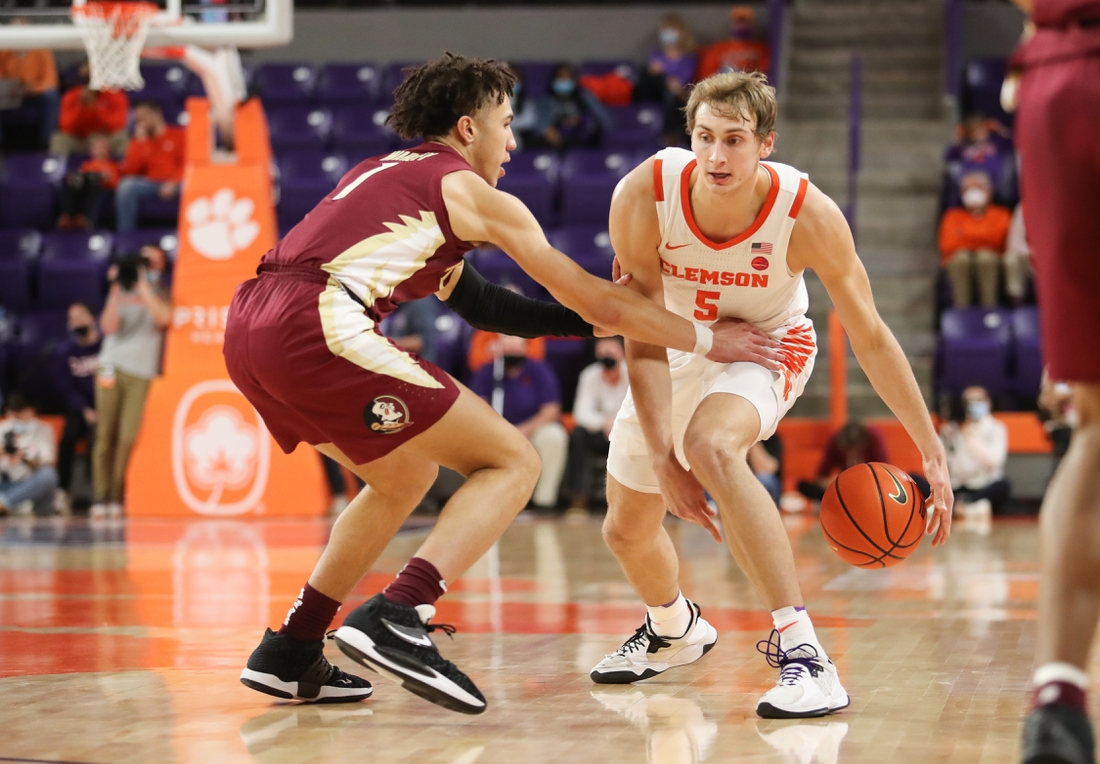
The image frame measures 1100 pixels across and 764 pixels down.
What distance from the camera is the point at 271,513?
10.3 m

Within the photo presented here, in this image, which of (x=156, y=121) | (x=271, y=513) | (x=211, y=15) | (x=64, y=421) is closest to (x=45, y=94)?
A: (x=156, y=121)

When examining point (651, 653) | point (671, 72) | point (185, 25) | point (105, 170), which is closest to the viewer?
point (651, 653)

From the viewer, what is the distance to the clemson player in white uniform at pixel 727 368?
3596 mm

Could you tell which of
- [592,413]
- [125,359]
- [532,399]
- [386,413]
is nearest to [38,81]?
[125,359]

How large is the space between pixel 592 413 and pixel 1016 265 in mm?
4049

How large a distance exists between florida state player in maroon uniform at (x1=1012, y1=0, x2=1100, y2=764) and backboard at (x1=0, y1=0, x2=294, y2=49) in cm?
792

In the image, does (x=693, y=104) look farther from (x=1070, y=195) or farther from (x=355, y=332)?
(x=1070, y=195)

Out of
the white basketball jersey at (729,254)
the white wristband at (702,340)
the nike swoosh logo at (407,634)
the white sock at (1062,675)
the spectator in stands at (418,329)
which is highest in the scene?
the white basketball jersey at (729,254)

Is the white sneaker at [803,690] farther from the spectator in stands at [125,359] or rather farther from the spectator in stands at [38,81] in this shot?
the spectator in stands at [38,81]

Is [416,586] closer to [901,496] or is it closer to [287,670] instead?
[287,670]

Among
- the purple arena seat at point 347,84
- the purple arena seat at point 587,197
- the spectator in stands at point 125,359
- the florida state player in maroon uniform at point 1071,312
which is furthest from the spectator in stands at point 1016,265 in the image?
the florida state player in maroon uniform at point 1071,312

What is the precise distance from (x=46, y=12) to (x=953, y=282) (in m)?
7.89

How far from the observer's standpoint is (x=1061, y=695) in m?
2.30

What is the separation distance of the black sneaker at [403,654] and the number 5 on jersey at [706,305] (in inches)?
56.2
